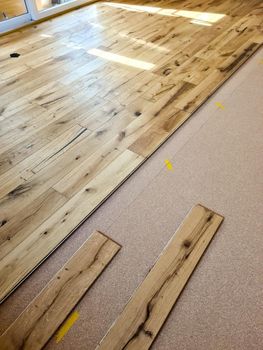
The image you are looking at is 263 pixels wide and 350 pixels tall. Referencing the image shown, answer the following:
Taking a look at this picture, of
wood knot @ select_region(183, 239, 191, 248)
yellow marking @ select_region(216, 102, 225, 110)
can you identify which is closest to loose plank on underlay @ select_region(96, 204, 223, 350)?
wood knot @ select_region(183, 239, 191, 248)

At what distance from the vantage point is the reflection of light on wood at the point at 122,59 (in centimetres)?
233

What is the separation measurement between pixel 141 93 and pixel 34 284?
1493 mm

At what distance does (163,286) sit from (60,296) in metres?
0.41

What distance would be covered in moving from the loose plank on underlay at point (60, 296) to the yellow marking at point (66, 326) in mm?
18

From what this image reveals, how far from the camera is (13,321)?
39.2 inches

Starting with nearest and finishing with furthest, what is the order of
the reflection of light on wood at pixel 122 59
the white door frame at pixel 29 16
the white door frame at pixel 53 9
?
the reflection of light on wood at pixel 122 59
the white door frame at pixel 29 16
the white door frame at pixel 53 9

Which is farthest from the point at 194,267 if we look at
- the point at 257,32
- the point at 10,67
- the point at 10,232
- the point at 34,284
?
the point at 257,32

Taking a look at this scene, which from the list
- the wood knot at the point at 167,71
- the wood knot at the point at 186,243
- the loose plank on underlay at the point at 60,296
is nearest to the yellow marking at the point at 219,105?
the wood knot at the point at 167,71

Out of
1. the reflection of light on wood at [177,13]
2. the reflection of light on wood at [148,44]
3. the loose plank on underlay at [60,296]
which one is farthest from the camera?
the reflection of light on wood at [177,13]

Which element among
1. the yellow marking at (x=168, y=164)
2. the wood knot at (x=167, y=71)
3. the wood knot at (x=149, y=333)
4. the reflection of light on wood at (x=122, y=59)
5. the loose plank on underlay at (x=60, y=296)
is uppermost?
the reflection of light on wood at (x=122, y=59)

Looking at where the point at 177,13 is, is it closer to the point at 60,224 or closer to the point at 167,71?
the point at 167,71

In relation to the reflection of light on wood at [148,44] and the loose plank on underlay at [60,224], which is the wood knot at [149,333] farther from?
the reflection of light on wood at [148,44]

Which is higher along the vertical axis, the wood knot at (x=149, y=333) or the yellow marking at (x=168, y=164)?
the yellow marking at (x=168, y=164)

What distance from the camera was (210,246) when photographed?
121 cm
